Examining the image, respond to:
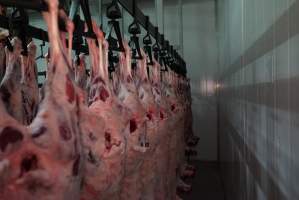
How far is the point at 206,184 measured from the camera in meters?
4.34

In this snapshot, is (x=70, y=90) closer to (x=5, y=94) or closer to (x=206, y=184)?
(x=5, y=94)

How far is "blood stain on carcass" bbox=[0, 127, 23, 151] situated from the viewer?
0.47 meters

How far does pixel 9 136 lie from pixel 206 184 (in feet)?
13.4

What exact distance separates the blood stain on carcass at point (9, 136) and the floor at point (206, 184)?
3479mm

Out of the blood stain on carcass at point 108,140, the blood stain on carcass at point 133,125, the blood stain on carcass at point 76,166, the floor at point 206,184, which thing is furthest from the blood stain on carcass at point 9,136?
the floor at point 206,184

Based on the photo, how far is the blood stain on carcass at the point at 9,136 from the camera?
0.47m

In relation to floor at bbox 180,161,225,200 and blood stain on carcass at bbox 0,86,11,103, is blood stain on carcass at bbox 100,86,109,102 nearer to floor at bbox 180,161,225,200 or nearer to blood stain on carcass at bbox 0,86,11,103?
blood stain on carcass at bbox 0,86,11,103

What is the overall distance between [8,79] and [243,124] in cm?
159

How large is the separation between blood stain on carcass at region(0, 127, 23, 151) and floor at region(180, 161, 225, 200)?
3.48 meters

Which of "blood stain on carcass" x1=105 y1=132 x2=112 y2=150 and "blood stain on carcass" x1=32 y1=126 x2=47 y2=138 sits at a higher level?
"blood stain on carcass" x1=32 y1=126 x2=47 y2=138

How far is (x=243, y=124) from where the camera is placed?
79.7 inches

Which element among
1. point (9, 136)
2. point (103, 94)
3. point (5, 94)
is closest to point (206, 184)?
point (103, 94)

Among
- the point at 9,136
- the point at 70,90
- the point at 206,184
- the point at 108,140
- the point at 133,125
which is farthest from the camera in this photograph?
the point at 206,184

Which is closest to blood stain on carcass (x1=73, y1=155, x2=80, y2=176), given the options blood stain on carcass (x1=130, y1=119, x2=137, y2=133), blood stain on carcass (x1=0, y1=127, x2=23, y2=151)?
blood stain on carcass (x1=0, y1=127, x2=23, y2=151)
